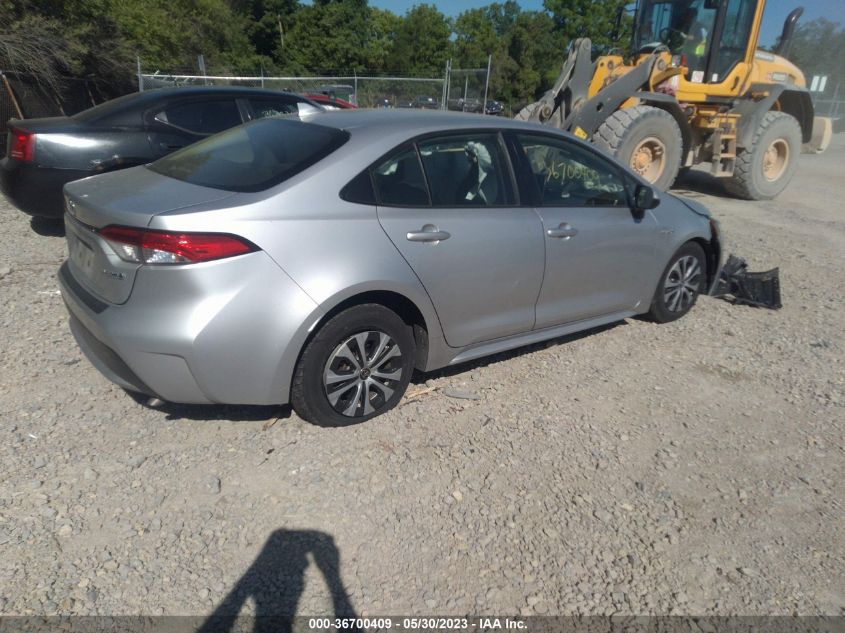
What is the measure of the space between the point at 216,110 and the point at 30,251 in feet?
7.42

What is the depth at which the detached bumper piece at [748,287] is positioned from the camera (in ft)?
18.5

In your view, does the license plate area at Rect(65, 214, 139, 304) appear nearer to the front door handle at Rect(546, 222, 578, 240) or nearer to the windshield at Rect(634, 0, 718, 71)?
the front door handle at Rect(546, 222, 578, 240)

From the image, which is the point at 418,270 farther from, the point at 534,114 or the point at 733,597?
the point at 534,114

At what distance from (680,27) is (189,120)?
793 centimetres

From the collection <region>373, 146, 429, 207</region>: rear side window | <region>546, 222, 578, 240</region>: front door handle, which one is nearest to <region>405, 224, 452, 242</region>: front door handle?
<region>373, 146, 429, 207</region>: rear side window

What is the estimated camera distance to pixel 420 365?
367 centimetres

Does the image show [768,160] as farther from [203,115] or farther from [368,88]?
[368,88]

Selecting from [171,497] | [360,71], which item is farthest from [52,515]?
[360,71]

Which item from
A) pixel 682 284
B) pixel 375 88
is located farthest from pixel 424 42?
pixel 682 284

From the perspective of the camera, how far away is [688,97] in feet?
33.0

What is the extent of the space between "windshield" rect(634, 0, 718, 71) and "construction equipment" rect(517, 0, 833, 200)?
15 mm

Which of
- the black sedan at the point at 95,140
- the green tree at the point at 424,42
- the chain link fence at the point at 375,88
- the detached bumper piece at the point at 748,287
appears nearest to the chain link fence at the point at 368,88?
the chain link fence at the point at 375,88

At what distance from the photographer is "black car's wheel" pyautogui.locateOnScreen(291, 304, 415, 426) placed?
3135 mm

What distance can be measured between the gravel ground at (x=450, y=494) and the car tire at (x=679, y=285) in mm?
650
